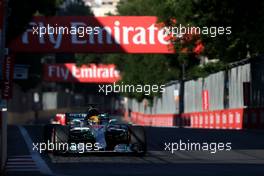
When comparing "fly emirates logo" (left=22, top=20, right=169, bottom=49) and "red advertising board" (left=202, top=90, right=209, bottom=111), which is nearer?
"fly emirates logo" (left=22, top=20, right=169, bottom=49)

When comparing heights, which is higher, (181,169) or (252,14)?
(252,14)

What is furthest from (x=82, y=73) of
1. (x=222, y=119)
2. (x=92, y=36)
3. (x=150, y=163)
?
(x=150, y=163)

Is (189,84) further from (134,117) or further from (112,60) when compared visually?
(134,117)

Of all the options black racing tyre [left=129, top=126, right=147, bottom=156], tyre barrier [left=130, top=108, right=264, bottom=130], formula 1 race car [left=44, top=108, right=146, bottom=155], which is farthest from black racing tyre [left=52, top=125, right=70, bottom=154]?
tyre barrier [left=130, top=108, right=264, bottom=130]

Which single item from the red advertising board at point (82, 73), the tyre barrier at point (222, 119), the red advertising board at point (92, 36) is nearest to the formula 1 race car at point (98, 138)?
the tyre barrier at point (222, 119)

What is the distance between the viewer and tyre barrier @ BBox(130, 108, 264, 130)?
129ft

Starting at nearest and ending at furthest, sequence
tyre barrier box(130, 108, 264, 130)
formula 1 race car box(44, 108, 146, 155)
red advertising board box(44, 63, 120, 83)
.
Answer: formula 1 race car box(44, 108, 146, 155) < tyre barrier box(130, 108, 264, 130) < red advertising board box(44, 63, 120, 83)

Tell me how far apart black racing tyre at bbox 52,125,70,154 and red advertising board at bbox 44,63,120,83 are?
256 feet

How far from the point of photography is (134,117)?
360ft

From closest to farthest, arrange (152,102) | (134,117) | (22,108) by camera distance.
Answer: (152,102) < (22,108) < (134,117)

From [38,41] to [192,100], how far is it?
14621mm

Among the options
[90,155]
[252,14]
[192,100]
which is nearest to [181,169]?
[90,155]

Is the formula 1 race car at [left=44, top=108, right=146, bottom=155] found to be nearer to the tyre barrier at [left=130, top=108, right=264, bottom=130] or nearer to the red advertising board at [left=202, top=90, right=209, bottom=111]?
the tyre barrier at [left=130, top=108, right=264, bottom=130]

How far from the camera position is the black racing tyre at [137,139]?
69.8 feet
